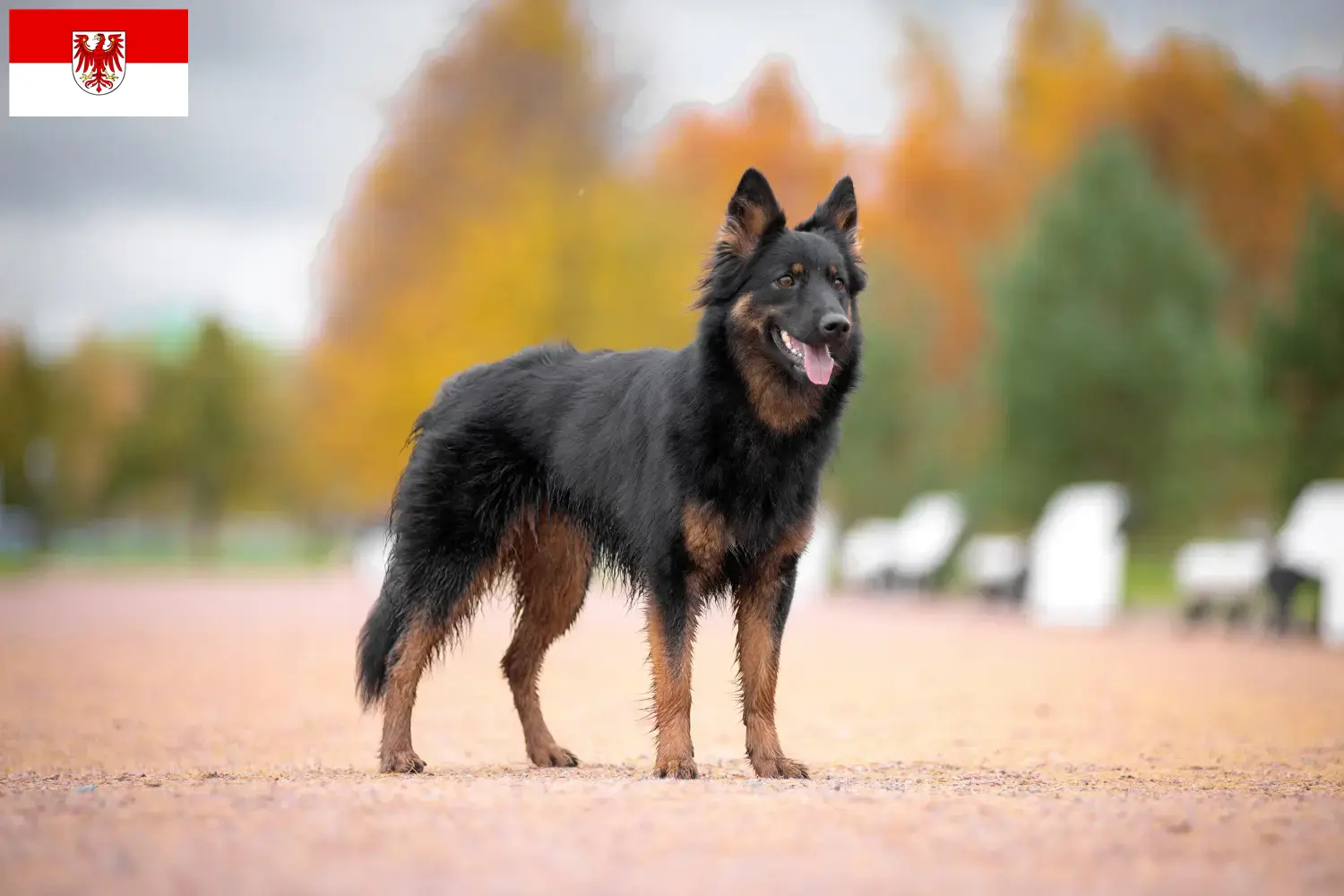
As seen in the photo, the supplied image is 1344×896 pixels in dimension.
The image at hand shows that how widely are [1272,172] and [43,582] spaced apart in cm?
2994

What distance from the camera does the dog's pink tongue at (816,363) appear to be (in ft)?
21.2

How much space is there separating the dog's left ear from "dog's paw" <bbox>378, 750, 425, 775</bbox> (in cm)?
318

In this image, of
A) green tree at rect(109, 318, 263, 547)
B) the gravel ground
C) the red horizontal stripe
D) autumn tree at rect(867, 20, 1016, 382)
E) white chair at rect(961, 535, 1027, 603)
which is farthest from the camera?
green tree at rect(109, 318, 263, 547)

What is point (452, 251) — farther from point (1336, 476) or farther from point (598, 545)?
point (598, 545)

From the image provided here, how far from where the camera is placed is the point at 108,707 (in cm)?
1066

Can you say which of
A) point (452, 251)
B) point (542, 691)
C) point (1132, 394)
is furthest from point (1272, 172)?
point (542, 691)

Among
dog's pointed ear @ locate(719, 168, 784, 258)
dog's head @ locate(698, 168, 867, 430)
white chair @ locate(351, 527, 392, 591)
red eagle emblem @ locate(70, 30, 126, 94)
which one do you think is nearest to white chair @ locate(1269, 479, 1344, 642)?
dog's head @ locate(698, 168, 867, 430)

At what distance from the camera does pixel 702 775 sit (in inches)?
266

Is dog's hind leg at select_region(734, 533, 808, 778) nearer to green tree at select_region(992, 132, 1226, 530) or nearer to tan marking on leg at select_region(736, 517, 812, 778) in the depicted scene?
tan marking on leg at select_region(736, 517, 812, 778)

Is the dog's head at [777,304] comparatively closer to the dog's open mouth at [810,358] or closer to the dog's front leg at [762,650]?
the dog's open mouth at [810,358]

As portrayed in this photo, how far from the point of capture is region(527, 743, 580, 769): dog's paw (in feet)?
24.8

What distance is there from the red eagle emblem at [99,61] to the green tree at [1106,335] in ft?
66.4

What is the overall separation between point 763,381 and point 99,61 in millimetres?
9850

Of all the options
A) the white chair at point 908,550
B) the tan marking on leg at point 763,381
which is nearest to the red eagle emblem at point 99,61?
the tan marking on leg at point 763,381
